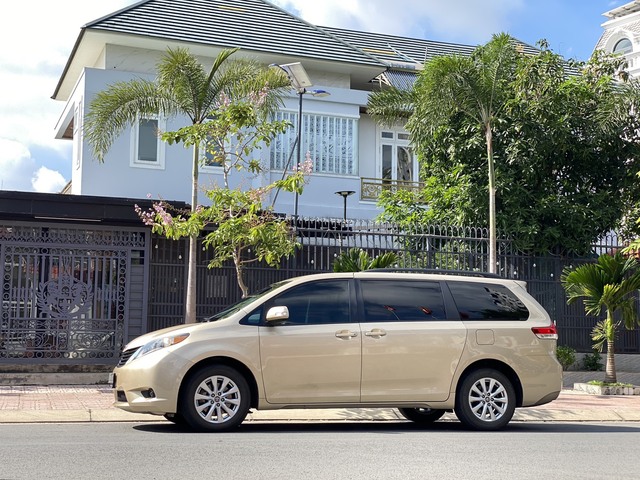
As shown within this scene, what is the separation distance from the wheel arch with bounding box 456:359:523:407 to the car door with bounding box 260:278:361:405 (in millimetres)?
1433

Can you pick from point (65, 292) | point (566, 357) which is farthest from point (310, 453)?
point (566, 357)

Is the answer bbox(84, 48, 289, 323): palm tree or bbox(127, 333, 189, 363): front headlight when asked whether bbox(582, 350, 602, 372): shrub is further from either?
bbox(127, 333, 189, 363): front headlight

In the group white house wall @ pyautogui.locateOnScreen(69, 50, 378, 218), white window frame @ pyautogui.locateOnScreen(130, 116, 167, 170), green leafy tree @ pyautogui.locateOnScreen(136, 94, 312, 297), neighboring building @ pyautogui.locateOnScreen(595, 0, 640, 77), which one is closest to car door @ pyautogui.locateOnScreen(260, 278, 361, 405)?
green leafy tree @ pyautogui.locateOnScreen(136, 94, 312, 297)

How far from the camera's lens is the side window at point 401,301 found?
10641mm

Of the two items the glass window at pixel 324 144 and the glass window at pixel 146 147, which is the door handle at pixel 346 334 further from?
the glass window at pixel 324 144

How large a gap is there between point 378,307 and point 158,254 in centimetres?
686

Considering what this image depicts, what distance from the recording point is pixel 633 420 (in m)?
12.9

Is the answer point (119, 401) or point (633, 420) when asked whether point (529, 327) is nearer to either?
point (633, 420)

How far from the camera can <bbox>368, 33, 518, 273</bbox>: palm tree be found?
17.9 metres

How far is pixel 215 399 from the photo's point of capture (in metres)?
9.97

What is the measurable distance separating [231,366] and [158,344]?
819mm

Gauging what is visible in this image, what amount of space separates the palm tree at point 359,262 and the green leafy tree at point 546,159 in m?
3.95

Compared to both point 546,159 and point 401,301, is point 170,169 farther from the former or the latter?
point 401,301

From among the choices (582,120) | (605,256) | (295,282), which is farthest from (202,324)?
(582,120)
